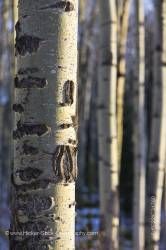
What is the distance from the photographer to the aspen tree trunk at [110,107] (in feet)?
11.6

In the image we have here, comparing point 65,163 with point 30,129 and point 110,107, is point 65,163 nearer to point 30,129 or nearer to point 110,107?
point 30,129

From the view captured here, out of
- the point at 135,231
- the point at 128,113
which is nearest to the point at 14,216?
the point at 135,231

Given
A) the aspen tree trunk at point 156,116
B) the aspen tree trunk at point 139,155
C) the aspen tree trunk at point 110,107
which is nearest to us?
the aspen tree trunk at point 110,107

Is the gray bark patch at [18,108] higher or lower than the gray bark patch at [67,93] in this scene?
lower

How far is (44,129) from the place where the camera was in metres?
1.53

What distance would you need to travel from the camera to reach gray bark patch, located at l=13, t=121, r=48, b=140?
5.00 ft

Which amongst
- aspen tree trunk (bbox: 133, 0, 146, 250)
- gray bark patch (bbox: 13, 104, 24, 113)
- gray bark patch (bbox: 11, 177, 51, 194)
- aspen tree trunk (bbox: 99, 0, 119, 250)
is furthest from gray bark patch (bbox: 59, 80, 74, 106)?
aspen tree trunk (bbox: 133, 0, 146, 250)

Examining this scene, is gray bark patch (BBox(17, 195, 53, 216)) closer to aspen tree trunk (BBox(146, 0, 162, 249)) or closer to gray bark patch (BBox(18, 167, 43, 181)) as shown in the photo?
gray bark patch (BBox(18, 167, 43, 181))

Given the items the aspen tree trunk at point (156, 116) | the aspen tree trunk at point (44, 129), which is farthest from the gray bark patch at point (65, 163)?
the aspen tree trunk at point (156, 116)

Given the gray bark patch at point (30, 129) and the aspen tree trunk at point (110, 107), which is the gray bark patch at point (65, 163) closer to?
the gray bark patch at point (30, 129)

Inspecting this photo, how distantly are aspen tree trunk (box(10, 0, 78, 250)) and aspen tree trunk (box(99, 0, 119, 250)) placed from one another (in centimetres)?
200

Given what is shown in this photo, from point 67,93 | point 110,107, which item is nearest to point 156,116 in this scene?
point 110,107

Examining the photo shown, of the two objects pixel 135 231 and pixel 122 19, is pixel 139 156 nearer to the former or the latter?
pixel 135 231

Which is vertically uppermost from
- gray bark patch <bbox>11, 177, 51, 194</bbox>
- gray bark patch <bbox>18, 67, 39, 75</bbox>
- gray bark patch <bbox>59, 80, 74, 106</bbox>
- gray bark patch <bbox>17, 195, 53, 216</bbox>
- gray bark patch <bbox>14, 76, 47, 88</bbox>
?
gray bark patch <bbox>18, 67, 39, 75</bbox>
